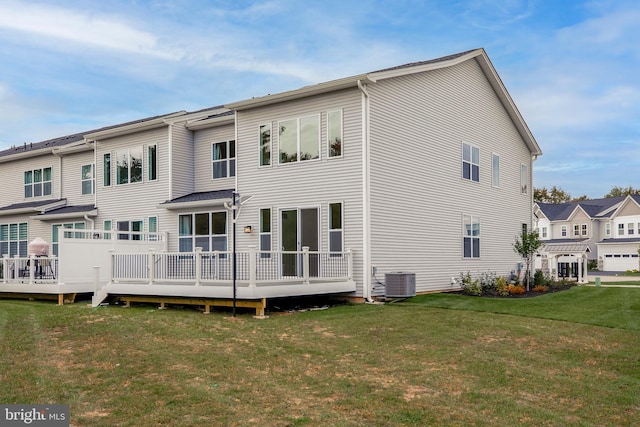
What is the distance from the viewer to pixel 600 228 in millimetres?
62656

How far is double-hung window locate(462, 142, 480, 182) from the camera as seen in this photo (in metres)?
21.7

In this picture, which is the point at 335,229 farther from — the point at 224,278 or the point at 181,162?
the point at 181,162

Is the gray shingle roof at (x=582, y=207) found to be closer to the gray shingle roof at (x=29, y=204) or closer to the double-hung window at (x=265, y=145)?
the double-hung window at (x=265, y=145)

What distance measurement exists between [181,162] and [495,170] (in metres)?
12.4

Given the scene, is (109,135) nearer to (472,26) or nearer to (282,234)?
(282,234)

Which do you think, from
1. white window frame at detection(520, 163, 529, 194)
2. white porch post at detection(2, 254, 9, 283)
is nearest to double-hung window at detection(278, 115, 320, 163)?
white porch post at detection(2, 254, 9, 283)

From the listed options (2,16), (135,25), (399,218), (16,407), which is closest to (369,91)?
(399,218)

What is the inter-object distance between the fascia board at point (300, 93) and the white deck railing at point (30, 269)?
7.48 m

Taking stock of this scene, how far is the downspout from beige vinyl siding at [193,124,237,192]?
6417mm

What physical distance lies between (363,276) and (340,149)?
3715mm

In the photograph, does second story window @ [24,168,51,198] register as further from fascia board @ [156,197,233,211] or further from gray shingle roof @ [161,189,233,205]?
gray shingle roof @ [161,189,233,205]

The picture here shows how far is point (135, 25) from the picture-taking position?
19.0 metres

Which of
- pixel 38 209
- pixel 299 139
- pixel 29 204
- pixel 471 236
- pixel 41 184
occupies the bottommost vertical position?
pixel 471 236
